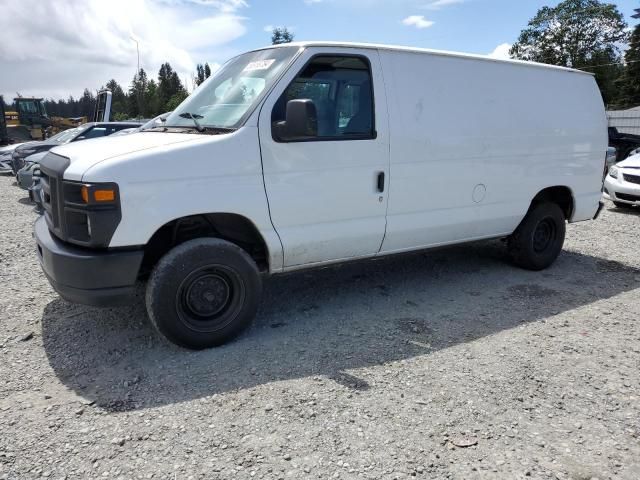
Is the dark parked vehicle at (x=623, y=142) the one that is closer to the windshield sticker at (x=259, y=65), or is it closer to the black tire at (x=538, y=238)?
the black tire at (x=538, y=238)

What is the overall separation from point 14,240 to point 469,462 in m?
6.79

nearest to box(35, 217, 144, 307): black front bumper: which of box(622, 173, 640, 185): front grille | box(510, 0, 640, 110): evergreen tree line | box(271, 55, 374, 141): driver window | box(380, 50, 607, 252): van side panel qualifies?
box(271, 55, 374, 141): driver window

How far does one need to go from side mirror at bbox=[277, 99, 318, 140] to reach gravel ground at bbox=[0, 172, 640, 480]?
1606mm

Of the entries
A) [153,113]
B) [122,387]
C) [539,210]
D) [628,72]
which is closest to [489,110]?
[539,210]

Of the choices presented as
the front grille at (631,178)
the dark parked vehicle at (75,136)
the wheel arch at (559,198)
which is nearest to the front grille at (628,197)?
the front grille at (631,178)

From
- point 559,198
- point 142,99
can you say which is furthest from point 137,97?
point 559,198

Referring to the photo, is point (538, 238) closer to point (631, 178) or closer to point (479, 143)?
point (479, 143)

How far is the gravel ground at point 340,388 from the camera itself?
2.63m

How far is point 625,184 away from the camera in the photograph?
33.2 feet

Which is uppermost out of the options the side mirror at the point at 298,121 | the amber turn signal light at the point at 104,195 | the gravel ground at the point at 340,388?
the side mirror at the point at 298,121

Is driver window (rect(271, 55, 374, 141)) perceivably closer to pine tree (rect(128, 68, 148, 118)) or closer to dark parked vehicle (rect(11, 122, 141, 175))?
dark parked vehicle (rect(11, 122, 141, 175))

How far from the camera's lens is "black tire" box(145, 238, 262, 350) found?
11.5ft

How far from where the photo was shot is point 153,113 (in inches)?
2653

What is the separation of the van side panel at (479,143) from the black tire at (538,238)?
0.79 ft
